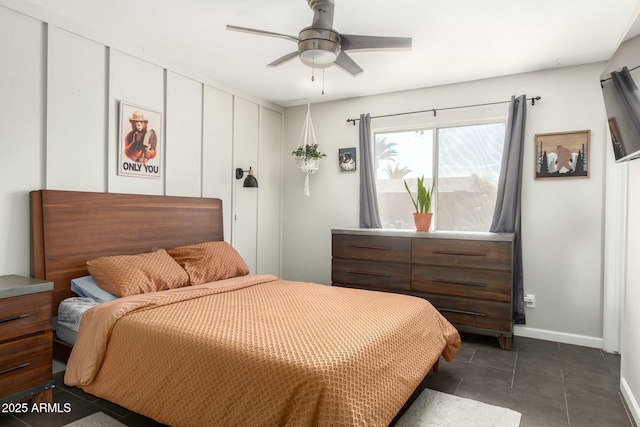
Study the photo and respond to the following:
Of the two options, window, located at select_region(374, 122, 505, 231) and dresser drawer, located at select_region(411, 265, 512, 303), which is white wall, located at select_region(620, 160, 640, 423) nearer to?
dresser drawer, located at select_region(411, 265, 512, 303)

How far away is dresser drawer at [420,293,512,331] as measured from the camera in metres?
3.25

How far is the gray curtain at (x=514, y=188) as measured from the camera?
357 cm

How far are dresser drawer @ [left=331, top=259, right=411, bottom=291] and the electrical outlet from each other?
3.75 feet

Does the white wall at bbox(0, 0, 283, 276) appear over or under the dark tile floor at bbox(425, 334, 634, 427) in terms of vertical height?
over

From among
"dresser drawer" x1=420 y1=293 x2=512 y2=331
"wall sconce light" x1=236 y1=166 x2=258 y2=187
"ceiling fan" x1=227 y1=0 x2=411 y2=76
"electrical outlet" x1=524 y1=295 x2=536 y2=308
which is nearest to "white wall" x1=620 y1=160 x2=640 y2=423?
"dresser drawer" x1=420 y1=293 x2=512 y2=331

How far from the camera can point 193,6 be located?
253cm

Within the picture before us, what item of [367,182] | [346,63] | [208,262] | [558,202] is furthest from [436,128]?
[208,262]

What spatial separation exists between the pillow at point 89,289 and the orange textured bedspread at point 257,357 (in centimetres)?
27

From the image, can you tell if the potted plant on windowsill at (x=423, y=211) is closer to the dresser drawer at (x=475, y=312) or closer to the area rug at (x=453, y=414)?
the dresser drawer at (x=475, y=312)

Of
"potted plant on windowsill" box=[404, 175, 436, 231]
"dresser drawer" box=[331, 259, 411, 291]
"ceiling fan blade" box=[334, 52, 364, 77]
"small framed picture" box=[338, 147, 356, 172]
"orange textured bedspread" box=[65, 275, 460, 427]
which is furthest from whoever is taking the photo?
"small framed picture" box=[338, 147, 356, 172]

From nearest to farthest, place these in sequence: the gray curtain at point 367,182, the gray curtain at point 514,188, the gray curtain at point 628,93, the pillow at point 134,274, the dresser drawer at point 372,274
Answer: the gray curtain at point 628,93
the pillow at point 134,274
the gray curtain at point 514,188
the dresser drawer at point 372,274
the gray curtain at point 367,182

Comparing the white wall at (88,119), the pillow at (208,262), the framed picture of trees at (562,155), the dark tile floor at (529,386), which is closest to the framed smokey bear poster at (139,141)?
the white wall at (88,119)

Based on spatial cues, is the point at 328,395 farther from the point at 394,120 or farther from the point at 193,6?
the point at 394,120

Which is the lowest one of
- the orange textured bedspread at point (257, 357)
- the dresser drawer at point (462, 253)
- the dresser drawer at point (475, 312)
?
the dresser drawer at point (475, 312)
